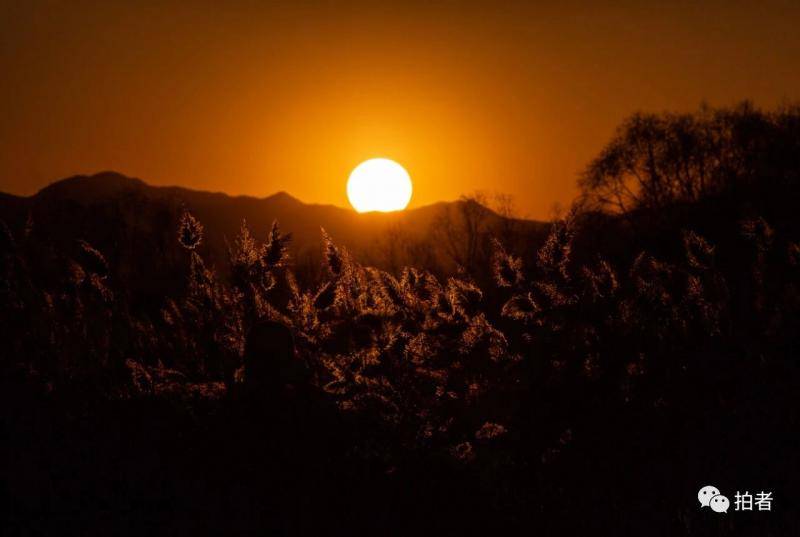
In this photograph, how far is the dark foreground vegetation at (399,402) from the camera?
416 centimetres

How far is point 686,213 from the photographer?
35.9m

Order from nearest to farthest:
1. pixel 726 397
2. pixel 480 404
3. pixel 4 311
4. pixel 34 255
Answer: pixel 480 404
pixel 726 397
pixel 4 311
pixel 34 255

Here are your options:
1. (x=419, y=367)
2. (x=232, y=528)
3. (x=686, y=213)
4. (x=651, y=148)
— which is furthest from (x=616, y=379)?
(x=651, y=148)

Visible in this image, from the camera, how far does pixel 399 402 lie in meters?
4.50

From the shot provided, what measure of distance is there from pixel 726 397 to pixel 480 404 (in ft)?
5.23


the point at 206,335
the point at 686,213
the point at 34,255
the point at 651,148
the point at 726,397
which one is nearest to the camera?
the point at 726,397

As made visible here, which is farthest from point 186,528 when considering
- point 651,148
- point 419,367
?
point 651,148

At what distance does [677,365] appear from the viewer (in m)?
5.20

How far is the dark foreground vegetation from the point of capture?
4.16 metres

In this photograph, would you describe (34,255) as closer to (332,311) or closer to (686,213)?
(332,311)

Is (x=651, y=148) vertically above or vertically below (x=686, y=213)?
above

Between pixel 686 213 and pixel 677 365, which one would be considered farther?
pixel 686 213

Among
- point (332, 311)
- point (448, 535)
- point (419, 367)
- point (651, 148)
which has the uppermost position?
point (651, 148)

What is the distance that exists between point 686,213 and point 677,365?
32.7m
